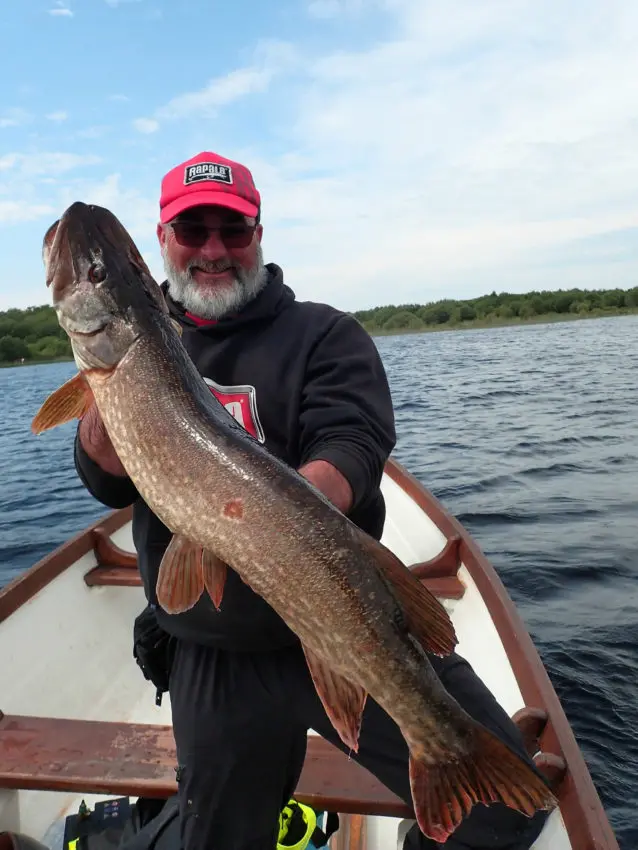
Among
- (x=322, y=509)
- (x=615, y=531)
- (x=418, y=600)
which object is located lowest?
(x=615, y=531)

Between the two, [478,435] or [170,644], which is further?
[478,435]

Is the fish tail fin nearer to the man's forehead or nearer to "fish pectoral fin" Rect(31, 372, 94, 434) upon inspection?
"fish pectoral fin" Rect(31, 372, 94, 434)

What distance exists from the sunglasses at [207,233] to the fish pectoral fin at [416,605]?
1694 mm

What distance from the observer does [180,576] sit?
207 centimetres

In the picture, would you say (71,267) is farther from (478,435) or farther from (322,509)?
(478,435)

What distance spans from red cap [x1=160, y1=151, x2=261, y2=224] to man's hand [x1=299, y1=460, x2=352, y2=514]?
4.31ft

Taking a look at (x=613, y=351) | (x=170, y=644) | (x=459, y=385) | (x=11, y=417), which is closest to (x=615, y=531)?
(x=170, y=644)

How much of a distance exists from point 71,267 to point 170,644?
176cm

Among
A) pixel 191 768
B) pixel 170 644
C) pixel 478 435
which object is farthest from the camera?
pixel 478 435

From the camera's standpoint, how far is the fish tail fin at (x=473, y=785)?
6.60ft

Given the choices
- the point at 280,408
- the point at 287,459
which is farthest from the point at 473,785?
the point at 280,408

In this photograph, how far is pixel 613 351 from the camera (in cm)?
3334

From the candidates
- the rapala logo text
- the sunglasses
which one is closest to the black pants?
the sunglasses

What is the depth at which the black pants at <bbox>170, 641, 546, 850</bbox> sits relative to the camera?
255cm
